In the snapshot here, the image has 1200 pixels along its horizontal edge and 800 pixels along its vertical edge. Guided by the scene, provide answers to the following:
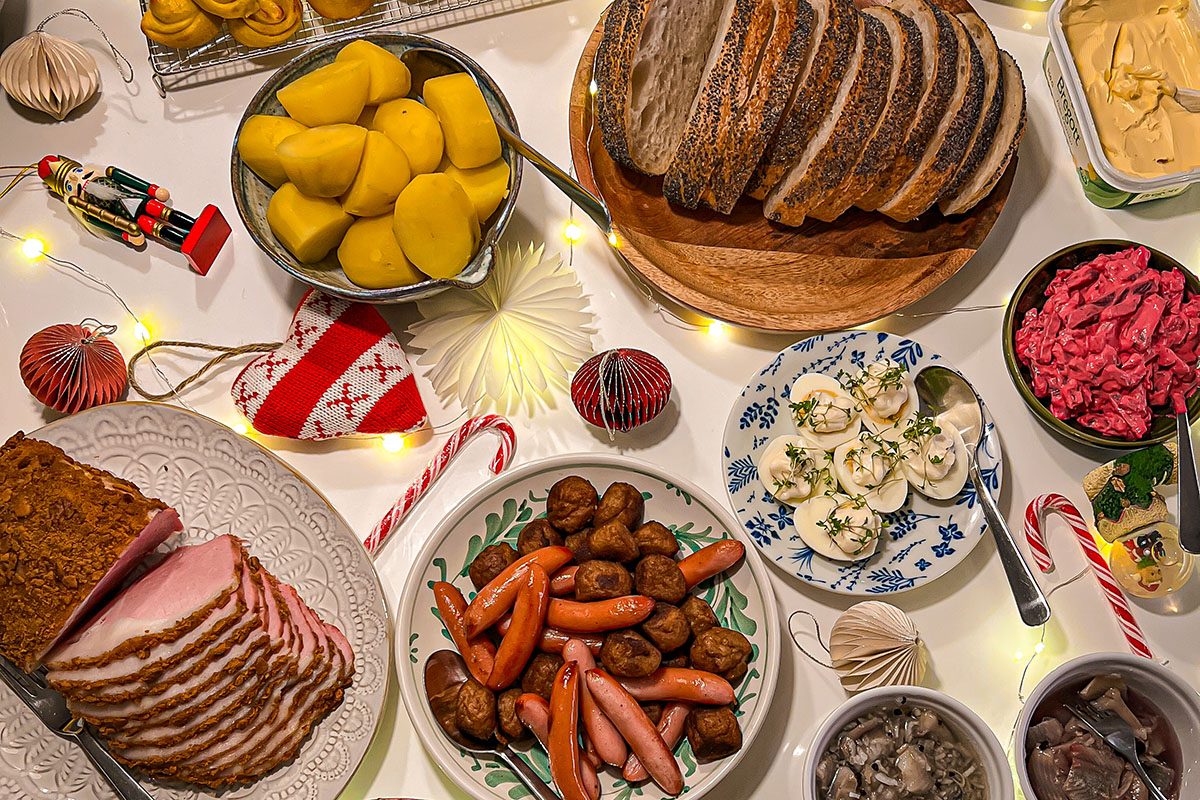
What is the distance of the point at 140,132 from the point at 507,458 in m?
1.02

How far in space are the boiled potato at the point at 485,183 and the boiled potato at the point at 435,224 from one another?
0.19ft

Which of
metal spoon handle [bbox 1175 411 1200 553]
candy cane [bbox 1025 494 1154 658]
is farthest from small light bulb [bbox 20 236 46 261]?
metal spoon handle [bbox 1175 411 1200 553]

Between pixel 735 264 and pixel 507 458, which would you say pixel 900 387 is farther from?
pixel 507 458

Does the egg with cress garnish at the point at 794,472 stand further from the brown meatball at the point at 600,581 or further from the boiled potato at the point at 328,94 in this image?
the boiled potato at the point at 328,94

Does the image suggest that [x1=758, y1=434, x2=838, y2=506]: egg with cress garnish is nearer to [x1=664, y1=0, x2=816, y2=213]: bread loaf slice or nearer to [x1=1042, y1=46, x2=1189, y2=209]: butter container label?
[x1=664, y1=0, x2=816, y2=213]: bread loaf slice

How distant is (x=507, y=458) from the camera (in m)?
1.74

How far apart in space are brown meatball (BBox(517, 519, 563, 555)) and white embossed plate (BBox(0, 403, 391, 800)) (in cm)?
25

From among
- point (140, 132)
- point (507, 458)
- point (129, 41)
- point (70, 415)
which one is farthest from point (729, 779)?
point (129, 41)

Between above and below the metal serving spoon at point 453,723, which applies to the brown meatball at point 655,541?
above

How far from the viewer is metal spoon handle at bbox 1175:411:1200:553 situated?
61.9 inches

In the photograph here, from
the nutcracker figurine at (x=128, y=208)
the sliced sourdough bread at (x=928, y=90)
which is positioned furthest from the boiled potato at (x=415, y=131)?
the sliced sourdough bread at (x=928, y=90)

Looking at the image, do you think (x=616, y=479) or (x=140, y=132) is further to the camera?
(x=140, y=132)

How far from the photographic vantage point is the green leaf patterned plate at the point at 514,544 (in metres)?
1.50

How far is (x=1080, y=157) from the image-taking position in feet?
5.99
